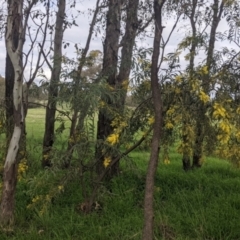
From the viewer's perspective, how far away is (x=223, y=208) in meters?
7.14

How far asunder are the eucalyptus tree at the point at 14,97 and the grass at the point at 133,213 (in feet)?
1.30

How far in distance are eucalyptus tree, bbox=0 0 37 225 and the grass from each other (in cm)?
40

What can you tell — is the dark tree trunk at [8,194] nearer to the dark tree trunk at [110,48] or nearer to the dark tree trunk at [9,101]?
the dark tree trunk at [9,101]

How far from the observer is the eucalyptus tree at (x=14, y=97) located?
20.1 feet

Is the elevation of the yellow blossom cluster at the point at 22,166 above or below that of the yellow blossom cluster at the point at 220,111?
below

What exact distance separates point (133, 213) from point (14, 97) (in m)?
2.44

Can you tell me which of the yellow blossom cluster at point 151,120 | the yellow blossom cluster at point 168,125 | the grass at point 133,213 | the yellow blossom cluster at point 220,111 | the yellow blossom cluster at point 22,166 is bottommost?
the grass at point 133,213

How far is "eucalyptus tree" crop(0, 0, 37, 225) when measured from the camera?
241 inches

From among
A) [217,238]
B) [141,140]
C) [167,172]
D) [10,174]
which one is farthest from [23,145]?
[167,172]

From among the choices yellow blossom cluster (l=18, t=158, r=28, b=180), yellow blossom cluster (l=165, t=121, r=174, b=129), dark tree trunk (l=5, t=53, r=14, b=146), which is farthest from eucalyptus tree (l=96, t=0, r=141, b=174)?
dark tree trunk (l=5, t=53, r=14, b=146)

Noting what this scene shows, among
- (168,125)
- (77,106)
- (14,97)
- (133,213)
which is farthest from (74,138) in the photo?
(168,125)

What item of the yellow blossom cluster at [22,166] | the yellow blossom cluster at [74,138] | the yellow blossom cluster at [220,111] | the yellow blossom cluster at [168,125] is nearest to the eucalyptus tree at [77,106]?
the yellow blossom cluster at [74,138]

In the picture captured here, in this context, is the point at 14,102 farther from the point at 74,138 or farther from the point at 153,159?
the point at 153,159

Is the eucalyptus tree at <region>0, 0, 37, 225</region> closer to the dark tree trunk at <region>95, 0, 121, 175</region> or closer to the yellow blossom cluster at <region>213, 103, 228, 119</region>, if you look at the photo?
the dark tree trunk at <region>95, 0, 121, 175</region>
